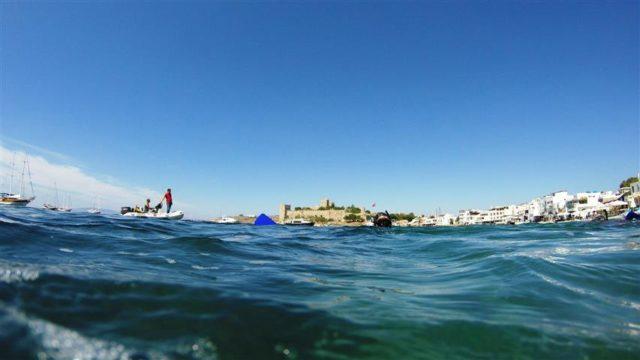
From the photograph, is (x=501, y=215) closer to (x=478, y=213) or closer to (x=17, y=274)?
(x=478, y=213)

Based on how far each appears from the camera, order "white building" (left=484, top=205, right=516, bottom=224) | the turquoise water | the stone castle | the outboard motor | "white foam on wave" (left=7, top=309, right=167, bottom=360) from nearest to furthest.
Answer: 1. "white foam on wave" (left=7, top=309, right=167, bottom=360)
2. the turquoise water
3. the outboard motor
4. "white building" (left=484, top=205, right=516, bottom=224)
5. the stone castle

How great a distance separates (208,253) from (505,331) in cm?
538

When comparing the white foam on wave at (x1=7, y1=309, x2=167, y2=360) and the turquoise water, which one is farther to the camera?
the turquoise water

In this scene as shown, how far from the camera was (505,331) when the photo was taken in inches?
113

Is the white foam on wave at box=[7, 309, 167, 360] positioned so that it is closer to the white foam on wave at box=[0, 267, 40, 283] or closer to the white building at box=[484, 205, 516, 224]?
A: the white foam on wave at box=[0, 267, 40, 283]

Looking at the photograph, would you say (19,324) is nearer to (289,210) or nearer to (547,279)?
(547,279)

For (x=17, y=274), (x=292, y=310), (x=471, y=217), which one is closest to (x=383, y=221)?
(x=292, y=310)

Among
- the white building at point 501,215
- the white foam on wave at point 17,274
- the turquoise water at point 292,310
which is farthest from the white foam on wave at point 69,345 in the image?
the white building at point 501,215

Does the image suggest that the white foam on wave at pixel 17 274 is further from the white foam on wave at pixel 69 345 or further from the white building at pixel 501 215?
the white building at pixel 501 215

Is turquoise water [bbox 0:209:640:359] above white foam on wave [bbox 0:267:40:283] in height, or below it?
below

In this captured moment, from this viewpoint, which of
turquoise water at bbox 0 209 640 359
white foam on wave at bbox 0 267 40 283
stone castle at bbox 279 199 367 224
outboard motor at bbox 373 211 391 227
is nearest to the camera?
turquoise water at bbox 0 209 640 359

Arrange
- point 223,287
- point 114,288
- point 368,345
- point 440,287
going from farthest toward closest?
point 440,287
point 223,287
point 114,288
point 368,345

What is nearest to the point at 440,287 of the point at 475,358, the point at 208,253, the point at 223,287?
the point at 475,358

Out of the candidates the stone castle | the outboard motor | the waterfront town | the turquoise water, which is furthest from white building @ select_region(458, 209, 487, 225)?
the turquoise water
